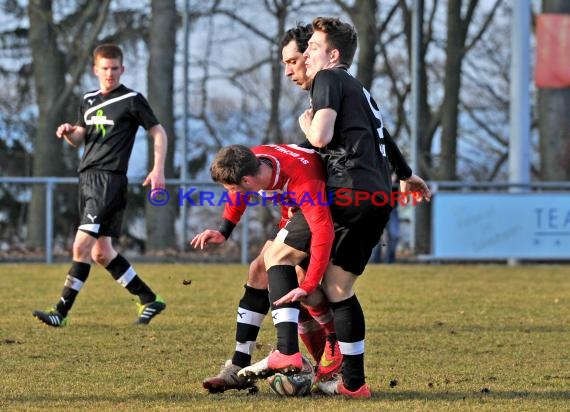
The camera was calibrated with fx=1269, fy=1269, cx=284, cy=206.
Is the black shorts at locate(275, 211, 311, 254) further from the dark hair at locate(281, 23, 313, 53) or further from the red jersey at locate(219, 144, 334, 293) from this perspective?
the dark hair at locate(281, 23, 313, 53)

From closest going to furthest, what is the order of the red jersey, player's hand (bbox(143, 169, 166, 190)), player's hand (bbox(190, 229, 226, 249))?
the red jersey → player's hand (bbox(190, 229, 226, 249)) → player's hand (bbox(143, 169, 166, 190))

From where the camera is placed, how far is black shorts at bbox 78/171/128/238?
9.34 meters

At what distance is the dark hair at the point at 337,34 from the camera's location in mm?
6055

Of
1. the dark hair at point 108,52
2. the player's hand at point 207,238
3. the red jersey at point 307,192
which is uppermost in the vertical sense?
the dark hair at point 108,52

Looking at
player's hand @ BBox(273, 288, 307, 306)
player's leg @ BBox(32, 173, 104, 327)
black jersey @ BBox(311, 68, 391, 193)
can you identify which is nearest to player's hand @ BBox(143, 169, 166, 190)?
player's leg @ BBox(32, 173, 104, 327)

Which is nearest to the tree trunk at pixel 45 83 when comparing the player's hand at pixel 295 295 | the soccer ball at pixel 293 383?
the soccer ball at pixel 293 383

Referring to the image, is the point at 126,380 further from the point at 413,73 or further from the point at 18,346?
the point at 413,73

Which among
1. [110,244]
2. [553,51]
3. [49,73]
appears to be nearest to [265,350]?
[110,244]

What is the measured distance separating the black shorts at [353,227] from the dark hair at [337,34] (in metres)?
0.69

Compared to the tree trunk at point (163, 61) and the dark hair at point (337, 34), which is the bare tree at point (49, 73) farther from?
the dark hair at point (337, 34)

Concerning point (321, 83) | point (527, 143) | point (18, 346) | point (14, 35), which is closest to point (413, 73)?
point (527, 143)

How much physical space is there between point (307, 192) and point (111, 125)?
12.5 ft

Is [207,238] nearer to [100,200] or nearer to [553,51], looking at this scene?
[100,200]

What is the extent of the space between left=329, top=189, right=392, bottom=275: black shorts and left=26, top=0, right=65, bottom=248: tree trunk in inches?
810
